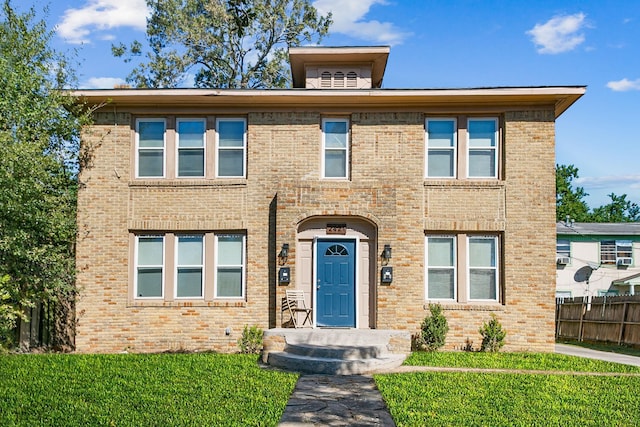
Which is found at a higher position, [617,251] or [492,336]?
[617,251]

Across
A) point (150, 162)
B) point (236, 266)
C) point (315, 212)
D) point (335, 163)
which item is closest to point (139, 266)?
point (236, 266)

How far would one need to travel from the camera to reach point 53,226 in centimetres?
1399

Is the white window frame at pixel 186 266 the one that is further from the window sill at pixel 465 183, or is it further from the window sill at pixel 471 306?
the window sill at pixel 465 183

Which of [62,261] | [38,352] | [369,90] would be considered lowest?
[38,352]

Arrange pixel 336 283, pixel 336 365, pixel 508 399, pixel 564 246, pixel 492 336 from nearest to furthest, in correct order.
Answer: pixel 508 399 → pixel 336 365 → pixel 492 336 → pixel 336 283 → pixel 564 246

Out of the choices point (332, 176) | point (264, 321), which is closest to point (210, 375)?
point (264, 321)

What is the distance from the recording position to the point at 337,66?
1689cm

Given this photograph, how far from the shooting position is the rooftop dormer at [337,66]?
16469mm

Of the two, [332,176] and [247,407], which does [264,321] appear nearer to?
[332,176]

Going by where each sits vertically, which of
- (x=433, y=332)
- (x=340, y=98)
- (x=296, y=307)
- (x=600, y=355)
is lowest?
(x=600, y=355)

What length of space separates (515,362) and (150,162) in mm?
9173

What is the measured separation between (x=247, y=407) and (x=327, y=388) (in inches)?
82.6

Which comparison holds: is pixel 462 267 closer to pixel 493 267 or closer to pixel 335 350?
pixel 493 267

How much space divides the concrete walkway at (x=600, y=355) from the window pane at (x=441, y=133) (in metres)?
5.58
